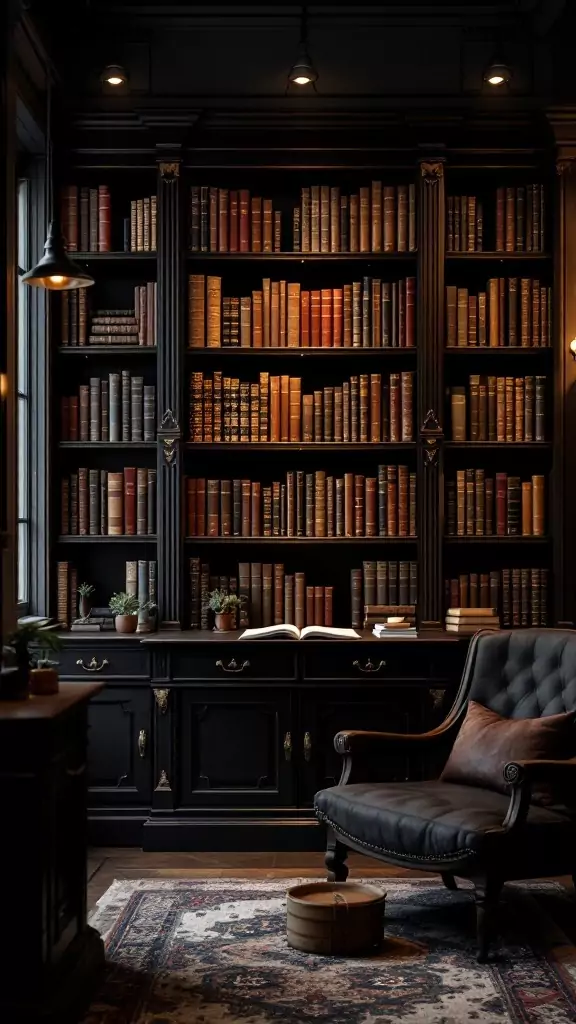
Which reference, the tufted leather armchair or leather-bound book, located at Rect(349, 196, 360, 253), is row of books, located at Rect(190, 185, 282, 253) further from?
the tufted leather armchair

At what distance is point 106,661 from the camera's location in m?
5.70

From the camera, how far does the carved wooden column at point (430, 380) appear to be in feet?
19.4

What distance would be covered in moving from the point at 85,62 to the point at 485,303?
221 centimetres

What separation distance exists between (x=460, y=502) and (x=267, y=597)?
1.02m

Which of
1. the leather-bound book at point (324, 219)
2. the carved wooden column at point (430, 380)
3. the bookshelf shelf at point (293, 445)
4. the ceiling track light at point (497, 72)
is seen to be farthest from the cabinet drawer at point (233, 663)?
the ceiling track light at point (497, 72)

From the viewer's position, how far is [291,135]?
19.6 ft

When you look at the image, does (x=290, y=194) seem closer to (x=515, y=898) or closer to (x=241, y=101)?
(x=241, y=101)

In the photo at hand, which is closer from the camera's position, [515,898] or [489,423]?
[515,898]

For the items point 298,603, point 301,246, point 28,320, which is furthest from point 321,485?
point 28,320

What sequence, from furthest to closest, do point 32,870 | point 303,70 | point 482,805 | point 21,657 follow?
point 303,70 < point 482,805 < point 21,657 < point 32,870

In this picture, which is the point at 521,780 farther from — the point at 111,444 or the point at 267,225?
the point at 267,225

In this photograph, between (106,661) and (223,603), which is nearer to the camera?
(106,661)

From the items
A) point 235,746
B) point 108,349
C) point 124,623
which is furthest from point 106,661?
point 108,349

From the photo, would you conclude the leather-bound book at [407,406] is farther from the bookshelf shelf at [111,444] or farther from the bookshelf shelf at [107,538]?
the bookshelf shelf at [107,538]
